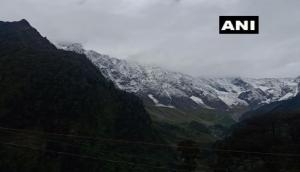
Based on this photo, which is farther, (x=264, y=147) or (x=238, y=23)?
(x=264, y=147)

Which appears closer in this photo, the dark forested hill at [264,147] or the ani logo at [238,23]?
the ani logo at [238,23]

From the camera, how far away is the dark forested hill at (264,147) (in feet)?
345

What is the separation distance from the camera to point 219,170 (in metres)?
104

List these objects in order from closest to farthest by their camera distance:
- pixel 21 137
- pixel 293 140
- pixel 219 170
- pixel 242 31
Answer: pixel 242 31 → pixel 219 170 → pixel 293 140 → pixel 21 137

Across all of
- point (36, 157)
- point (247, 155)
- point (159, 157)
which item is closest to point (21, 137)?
point (36, 157)

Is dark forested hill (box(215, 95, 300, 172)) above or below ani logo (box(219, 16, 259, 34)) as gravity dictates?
below

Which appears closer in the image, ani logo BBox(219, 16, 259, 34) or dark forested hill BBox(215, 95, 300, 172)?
ani logo BBox(219, 16, 259, 34)

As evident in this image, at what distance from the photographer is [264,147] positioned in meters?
117

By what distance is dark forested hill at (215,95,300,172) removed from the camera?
105188 millimetres

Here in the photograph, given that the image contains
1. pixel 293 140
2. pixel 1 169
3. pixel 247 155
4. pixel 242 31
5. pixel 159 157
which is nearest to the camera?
pixel 242 31

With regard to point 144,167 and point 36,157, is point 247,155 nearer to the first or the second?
point 144,167

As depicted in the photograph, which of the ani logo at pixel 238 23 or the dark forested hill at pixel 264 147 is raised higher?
the ani logo at pixel 238 23

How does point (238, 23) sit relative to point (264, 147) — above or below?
above

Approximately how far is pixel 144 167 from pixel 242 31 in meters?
130
